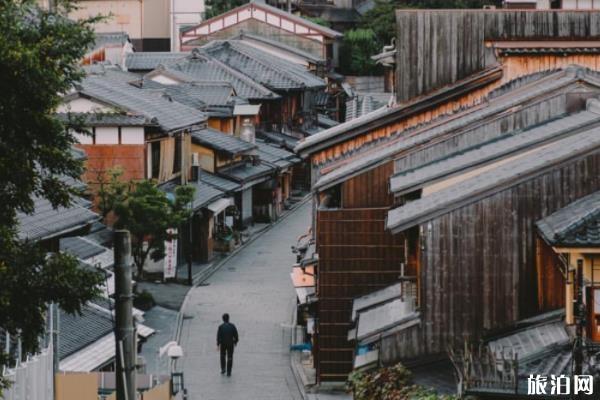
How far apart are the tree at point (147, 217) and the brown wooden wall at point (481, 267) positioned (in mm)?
17127

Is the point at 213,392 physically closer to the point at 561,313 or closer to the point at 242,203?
the point at 561,313

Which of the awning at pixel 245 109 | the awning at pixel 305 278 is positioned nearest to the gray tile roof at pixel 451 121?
the awning at pixel 305 278

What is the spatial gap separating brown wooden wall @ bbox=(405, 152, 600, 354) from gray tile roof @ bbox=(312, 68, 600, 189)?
215 inches

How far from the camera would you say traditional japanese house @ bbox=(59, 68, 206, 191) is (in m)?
39.6

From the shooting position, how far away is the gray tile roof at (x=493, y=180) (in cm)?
1989

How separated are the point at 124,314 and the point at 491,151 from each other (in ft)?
35.9

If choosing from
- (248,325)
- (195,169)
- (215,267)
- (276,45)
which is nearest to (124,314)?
(248,325)

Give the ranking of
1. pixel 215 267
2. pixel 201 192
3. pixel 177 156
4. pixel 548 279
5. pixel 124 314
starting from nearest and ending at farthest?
1. pixel 124 314
2. pixel 548 279
3. pixel 215 267
4. pixel 177 156
5. pixel 201 192

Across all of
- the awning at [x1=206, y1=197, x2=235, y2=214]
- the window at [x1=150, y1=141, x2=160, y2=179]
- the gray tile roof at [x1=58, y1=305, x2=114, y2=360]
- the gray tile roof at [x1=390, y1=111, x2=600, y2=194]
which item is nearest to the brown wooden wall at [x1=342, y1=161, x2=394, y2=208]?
the gray tile roof at [x1=390, y1=111, x2=600, y2=194]

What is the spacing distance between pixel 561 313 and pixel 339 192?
853 cm

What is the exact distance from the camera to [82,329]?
2275 cm

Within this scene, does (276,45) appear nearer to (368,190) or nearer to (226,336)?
(226,336)

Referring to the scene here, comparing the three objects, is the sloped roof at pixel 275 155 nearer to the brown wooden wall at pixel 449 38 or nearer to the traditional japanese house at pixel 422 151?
the brown wooden wall at pixel 449 38

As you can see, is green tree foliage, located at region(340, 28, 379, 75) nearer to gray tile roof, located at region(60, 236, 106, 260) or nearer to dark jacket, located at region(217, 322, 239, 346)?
dark jacket, located at region(217, 322, 239, 346)
